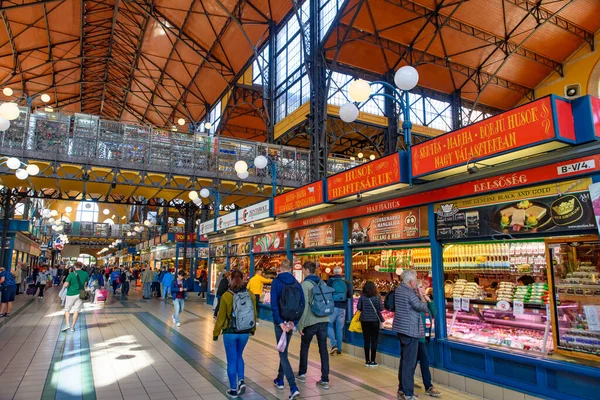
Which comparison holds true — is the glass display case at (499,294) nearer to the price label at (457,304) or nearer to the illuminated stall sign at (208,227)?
the price label at (457,304)

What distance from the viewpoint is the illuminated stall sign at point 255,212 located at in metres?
11.2

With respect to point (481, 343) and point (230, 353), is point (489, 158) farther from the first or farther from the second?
point (230, 353)

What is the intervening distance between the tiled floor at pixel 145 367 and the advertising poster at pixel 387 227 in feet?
7.33

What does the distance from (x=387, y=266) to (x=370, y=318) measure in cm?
158

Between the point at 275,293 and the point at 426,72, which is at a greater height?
the point at 426,72

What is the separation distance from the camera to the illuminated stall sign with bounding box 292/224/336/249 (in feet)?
30.2

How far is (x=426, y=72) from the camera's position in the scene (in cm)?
2345

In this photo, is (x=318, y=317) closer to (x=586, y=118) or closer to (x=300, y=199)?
(x=586, y=118)

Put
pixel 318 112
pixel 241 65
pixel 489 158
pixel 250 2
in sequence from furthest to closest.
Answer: pixel 241 65 → pixel 250 2 → pixel 318 112 → pixel 489 158

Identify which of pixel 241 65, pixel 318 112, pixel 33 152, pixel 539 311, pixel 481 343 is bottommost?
pixel 481 343

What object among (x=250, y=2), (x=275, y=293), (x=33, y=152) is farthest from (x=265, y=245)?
(x=250, y=2)

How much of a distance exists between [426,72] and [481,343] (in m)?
20.6

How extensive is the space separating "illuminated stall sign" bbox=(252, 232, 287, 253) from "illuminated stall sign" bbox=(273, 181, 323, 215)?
1.05 metres

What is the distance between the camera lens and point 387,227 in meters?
7.52
